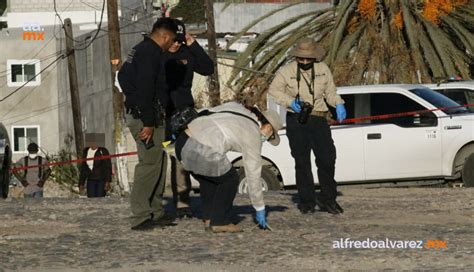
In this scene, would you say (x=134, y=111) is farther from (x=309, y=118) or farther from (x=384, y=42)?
(x=384, y=42)

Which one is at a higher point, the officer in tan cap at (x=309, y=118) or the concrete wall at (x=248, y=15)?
the concrete wall at (x=248, y=15)

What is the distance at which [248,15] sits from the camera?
58125mm

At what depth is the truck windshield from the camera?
61.9ft

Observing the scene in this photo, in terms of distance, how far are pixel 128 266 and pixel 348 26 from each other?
26098mm

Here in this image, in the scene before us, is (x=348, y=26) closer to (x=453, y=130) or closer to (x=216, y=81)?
(x=216, y=81)

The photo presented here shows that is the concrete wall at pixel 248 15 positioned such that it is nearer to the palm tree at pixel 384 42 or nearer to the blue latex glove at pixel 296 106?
the palm tree at pixel 384 42

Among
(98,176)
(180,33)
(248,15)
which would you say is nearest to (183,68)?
(180,33)

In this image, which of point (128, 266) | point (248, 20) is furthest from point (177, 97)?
point (248, 20)

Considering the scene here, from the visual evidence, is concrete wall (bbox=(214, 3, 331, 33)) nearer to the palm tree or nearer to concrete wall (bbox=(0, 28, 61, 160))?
→ concrete wall (bbox=(0, 28, 61, 160))

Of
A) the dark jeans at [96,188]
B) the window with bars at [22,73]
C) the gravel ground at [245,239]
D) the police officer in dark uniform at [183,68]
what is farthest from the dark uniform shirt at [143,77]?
the window with bars at [22,73]

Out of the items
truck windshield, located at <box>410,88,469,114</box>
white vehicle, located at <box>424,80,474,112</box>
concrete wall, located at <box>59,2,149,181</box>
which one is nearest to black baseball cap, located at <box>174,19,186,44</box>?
truck windshield, located at <box>410,88,469,114</box>

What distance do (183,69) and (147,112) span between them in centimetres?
90

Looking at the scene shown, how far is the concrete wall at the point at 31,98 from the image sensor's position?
48.1 metres

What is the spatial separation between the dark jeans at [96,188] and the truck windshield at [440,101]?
554 cm
